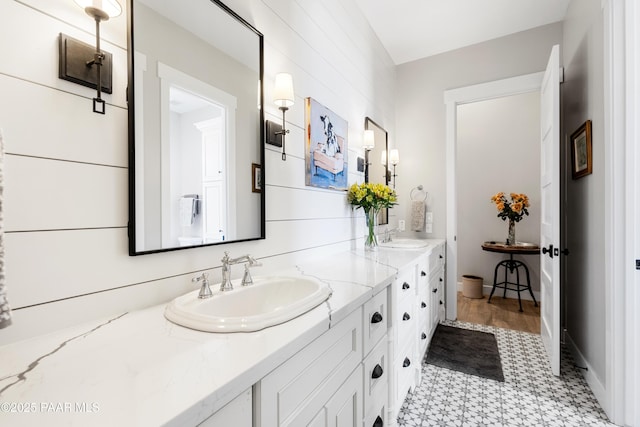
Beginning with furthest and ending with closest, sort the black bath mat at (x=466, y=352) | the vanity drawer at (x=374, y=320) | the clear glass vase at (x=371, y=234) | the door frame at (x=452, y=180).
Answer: the door frame at (x=452, y=180) < the clear glass vase at (x=371, y=234) < the black bath mat at (x=466, y=352) < the vanity drawer at (x=374, y=320)

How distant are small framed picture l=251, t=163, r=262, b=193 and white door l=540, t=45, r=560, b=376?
1932 mm

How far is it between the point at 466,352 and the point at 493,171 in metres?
2.67

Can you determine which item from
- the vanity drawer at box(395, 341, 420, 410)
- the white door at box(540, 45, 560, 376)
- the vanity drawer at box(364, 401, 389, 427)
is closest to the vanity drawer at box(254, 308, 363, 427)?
the vanity drawer at box(364, 401, 389, 427)

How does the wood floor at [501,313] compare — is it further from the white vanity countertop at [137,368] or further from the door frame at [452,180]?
the white vanity countertop at [137,368]

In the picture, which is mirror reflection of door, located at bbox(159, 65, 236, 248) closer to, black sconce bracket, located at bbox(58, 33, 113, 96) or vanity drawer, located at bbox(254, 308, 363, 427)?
black sconce bracket, located at bbox(58, 33, 113, 96)

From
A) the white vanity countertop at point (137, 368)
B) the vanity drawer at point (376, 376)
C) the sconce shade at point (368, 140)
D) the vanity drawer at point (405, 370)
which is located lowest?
the vanity drawer at point (405, 370)

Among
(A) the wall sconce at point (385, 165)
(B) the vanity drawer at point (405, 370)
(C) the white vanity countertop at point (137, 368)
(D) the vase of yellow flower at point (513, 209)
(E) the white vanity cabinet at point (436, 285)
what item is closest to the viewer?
(C) the white vanity countertop at point (137, 368)

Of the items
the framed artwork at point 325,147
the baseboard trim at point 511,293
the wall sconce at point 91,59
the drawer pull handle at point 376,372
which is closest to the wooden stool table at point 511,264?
the baseboard trim at point 511,293

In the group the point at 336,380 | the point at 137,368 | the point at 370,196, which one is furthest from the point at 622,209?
the point at 137,368

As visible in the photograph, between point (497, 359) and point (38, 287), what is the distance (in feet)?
8.93

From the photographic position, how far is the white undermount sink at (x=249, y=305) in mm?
781

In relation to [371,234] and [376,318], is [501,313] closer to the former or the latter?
[371,234]

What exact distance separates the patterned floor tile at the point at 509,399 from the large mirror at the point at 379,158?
1.40m

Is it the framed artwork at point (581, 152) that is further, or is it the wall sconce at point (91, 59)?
the framed artwork at point (581, 152)
